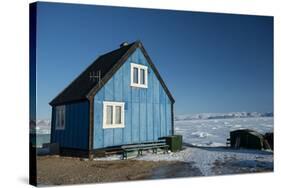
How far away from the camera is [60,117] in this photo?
38.7 ft

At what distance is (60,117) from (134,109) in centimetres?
172

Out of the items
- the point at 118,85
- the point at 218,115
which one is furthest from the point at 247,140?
the point at 118,85

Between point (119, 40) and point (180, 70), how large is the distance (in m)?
1.79

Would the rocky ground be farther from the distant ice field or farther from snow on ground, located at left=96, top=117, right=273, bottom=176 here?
the distant ice field

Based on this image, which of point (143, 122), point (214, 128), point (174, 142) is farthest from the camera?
point (214, 128)

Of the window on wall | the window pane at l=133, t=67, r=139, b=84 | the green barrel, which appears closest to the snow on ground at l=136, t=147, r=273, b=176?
the green barrel

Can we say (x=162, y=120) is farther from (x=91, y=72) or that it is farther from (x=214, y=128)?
(x=91, y=72)

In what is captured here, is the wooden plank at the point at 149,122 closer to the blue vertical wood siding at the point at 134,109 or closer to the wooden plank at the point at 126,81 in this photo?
the blue vertical wood siding at the point at 134,109

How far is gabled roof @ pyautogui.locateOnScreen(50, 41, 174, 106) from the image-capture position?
1138 cm

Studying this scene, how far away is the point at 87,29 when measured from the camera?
11.7 meters

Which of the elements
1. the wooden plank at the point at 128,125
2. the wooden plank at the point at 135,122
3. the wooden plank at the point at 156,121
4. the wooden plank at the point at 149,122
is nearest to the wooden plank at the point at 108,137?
the wooden plank at the point at 128,125

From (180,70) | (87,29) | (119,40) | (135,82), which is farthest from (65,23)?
(180,70)

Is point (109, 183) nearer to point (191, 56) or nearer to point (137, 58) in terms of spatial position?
point (137, 58)

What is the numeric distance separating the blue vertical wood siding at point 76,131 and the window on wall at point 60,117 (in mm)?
84
